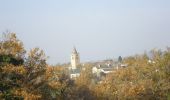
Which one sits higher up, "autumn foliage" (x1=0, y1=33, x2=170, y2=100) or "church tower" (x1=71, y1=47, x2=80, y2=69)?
"church tower" (x1=71, y1=47, x2=80, y2=69)

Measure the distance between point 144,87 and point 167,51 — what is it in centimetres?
861

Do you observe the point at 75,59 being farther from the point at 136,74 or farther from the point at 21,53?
the point at 21,53

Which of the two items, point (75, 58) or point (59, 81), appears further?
point (75, 58)

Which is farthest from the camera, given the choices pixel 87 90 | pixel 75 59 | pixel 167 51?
pixel 75 59

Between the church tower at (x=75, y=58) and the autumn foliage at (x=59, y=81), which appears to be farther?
the church tower at (x=75, y=58)

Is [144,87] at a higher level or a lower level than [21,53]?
lower

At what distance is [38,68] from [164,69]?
55.1 feet

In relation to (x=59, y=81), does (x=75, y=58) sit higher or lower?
higher

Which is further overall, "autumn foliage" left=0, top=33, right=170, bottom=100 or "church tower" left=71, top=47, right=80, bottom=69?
"church tower" left=71, top=47, right=80, bottom=69

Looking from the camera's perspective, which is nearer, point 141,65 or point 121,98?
point 121,98

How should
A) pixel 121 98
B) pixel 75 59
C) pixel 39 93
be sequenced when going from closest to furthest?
pixel 39 93, pixel 121 98, pixel 75 59

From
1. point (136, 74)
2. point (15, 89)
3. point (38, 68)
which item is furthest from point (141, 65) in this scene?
point (15, 89)

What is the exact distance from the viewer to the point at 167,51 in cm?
4656

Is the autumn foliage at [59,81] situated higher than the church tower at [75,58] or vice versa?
the church tower at [75,58]
